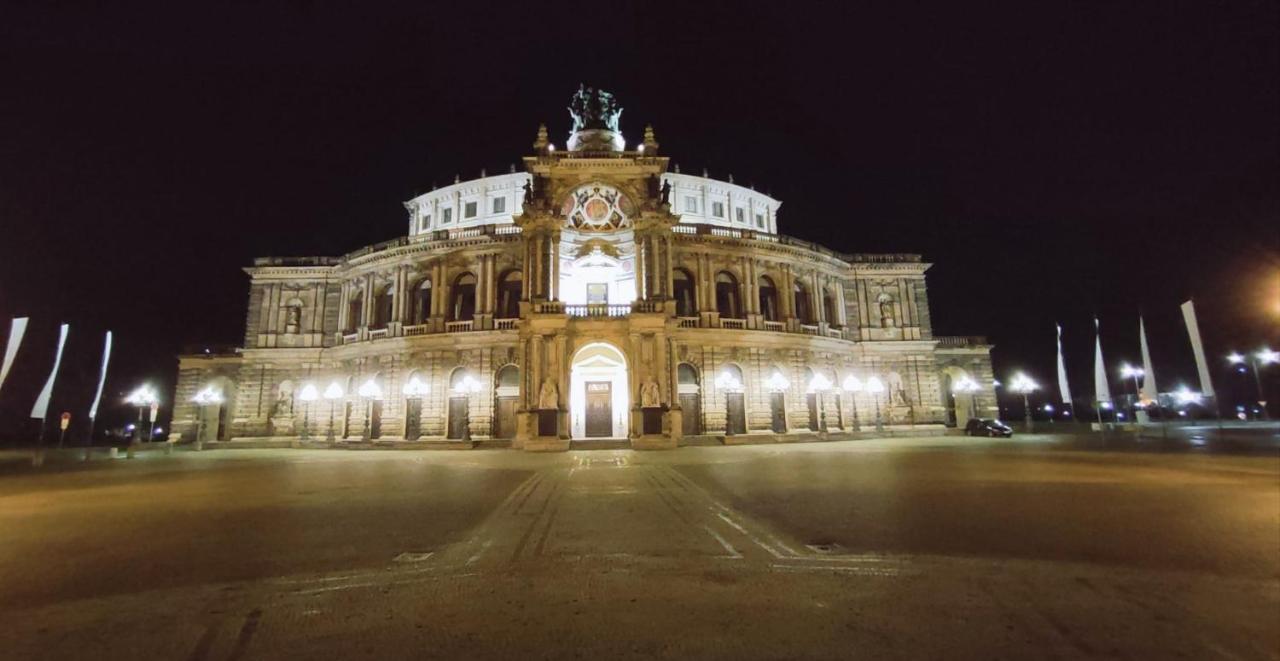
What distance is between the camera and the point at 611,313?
99.0 ft

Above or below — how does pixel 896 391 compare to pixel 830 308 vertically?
below

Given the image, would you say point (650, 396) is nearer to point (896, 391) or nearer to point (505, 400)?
point (505, 400)

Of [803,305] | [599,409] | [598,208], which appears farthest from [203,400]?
[803,305]

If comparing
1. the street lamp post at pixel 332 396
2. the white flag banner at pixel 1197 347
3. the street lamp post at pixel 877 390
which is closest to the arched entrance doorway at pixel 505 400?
the street lamp post at pixel 332 396

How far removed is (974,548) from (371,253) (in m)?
39.4

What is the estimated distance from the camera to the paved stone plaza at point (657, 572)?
3988 millimetres

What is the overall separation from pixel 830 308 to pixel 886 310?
4.88 meters

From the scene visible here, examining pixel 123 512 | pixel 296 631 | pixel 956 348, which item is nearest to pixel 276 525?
pixel 123 512

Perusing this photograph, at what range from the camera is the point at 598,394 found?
33000 millimetres

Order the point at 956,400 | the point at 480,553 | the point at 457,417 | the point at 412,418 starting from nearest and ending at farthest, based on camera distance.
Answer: the point at 480,553
the point at 457,417
the point at 412,418
the point at 956,400

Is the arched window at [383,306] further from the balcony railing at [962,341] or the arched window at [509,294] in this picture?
the balcony railing at [962,341]

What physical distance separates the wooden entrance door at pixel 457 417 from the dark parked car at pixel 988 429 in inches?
1298

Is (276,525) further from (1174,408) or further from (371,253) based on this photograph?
(1174,408)

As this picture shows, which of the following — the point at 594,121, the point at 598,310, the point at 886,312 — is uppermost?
the point at 594,121
